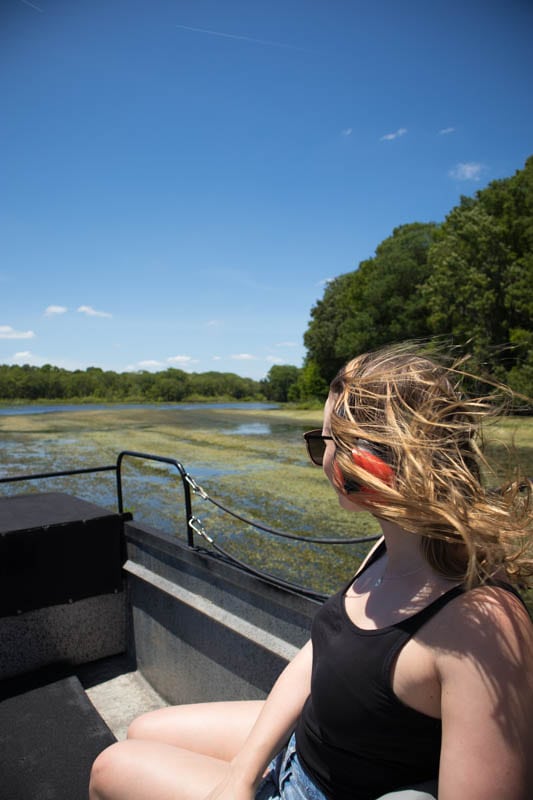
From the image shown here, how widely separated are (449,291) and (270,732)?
34.5 meters

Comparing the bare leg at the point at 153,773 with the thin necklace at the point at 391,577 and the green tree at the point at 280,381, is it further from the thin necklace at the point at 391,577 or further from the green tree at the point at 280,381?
the green tree at the point at 280,381

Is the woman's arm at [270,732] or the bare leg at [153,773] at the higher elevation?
the woman's arm at [270,732]

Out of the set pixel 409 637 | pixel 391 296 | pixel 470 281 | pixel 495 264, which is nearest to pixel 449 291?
pixel 470 281

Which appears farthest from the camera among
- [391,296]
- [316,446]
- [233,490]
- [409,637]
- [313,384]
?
[313,384]

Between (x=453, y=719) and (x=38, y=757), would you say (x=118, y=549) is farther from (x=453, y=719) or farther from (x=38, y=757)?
Answer: (x=453, y=719)

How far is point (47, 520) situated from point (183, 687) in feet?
3.89

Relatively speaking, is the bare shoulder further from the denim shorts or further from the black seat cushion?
the black seat cushion

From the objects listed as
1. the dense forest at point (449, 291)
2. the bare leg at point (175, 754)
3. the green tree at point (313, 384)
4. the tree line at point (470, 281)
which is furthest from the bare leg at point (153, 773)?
the green tree at point (313, 384)

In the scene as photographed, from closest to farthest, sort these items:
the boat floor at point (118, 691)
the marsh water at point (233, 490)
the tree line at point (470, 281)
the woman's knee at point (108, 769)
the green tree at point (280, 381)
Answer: the woman's knee at point (108, 769)
the boat floor at point (118, 691)
the marsh water at point (233, 490)
the tree line at point (470, 281)
the green tree at point (280, 381)

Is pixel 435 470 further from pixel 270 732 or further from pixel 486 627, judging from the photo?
pixel 270 732

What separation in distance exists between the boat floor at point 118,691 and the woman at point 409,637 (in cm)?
181

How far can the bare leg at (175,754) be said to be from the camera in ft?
4.12

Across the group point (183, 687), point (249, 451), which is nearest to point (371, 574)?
point (183, 687)

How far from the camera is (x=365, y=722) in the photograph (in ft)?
3.23
